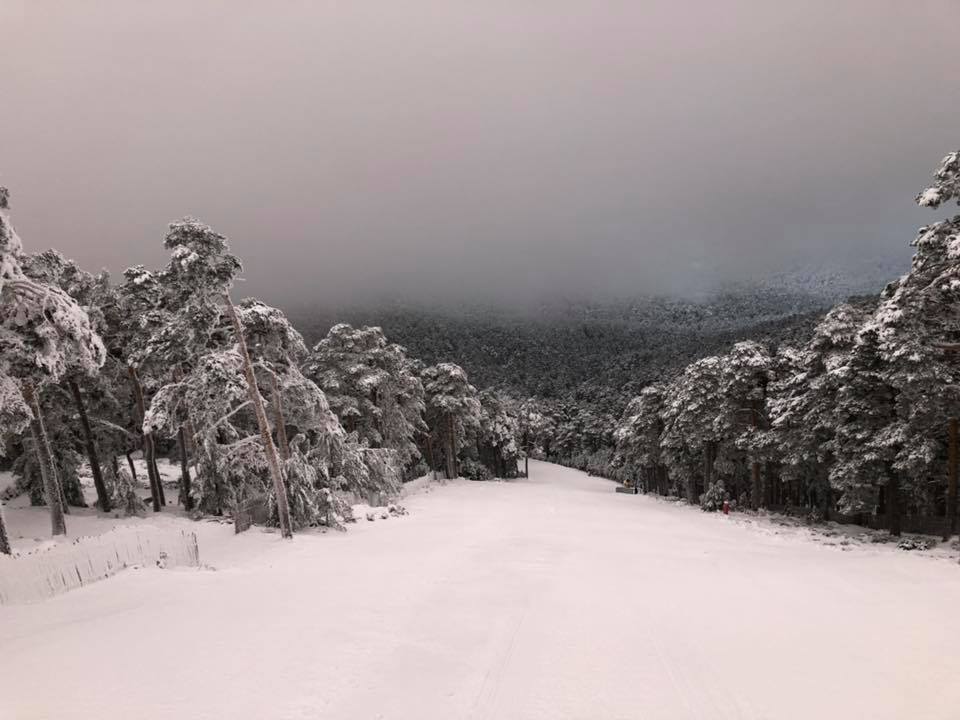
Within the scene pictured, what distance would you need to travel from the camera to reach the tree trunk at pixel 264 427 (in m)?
16.6

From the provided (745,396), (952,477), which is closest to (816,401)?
(952,477)

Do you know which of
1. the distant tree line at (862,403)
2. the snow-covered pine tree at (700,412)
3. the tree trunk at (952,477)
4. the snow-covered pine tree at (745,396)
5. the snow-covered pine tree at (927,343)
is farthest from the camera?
the snow-covered pine tree at (700,412)

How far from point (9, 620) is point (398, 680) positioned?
6.08 meters

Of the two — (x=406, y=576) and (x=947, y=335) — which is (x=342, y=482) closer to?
(x=406, y=576)

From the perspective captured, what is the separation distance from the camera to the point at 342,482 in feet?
72.6

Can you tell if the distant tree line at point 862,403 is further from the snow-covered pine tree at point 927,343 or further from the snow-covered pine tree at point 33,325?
the snow-covered pine tree at point 33,325

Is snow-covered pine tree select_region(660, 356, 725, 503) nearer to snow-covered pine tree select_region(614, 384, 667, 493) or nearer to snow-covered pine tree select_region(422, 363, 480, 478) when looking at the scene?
snow-covered pine tree select_region(614, 384, 667, 493)

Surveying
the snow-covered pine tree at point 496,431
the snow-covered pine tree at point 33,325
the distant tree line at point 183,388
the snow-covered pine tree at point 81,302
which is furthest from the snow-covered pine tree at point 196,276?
the snow-covered pine tree at point 496,431

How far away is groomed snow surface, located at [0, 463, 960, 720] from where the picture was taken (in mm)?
5637

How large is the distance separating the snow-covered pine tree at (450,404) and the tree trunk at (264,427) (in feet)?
101

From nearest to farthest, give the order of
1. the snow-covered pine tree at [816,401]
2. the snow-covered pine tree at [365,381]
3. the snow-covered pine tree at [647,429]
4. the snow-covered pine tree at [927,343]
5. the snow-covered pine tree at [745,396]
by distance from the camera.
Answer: the snow-covered pine tree at [927,343] < the snow-covered pine tree at [816,401] < the snow-covered pine tree at [745,396] < the snow-covered pine tree at [365,381] < the snow-covered pine tree at [647,429]

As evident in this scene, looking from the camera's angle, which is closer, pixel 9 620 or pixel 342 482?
pixel 9 620

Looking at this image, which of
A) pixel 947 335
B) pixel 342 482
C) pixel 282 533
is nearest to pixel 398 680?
pixel 282 533

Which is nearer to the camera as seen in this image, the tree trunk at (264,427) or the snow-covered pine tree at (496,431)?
the tree trunk at (264,427)
